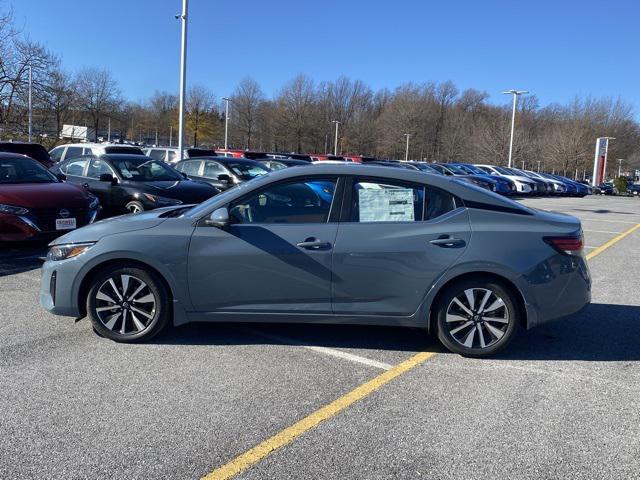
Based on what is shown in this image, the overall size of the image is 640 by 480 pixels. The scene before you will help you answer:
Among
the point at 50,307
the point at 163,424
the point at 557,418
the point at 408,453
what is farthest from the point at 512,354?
the point at 50,307

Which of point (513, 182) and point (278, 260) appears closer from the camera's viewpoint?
point (278, 260)

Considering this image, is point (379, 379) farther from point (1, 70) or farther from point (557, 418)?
point (1, 70)

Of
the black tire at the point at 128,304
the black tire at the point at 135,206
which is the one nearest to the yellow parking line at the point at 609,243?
the black tire at the point at 128,304

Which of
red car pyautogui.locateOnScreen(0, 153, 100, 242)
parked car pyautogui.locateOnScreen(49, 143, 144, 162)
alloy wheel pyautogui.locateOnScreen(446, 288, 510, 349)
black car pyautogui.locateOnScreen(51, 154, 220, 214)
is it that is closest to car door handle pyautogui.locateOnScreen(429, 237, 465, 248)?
alloy wheel pyautogui.locateOnScreen(446, 288, 510, 349)

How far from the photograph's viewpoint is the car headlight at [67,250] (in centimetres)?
466

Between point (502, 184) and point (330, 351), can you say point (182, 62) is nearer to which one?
point (502, 184)

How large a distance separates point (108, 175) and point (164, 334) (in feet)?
21.6

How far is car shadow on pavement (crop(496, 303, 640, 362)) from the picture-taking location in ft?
15.6

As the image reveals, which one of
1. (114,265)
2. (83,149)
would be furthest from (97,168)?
(114,265)

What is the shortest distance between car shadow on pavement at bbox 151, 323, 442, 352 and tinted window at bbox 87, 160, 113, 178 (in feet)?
24.1

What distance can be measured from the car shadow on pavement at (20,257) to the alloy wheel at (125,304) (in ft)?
10.8

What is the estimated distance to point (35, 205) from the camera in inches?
319

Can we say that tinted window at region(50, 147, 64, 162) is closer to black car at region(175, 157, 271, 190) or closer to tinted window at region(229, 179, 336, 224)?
black car at region(175, 157, 271, 190)

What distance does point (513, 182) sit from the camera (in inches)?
1209
